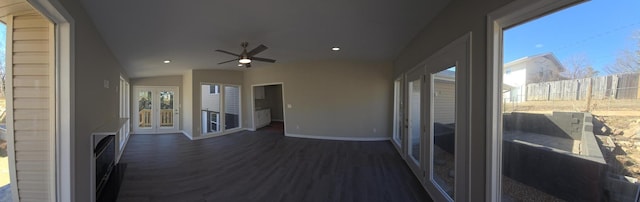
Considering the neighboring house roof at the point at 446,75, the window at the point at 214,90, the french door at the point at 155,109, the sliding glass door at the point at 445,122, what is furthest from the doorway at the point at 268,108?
the neighboring house roof at the point at 446,75

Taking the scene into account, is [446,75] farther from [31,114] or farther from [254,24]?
[31,114]

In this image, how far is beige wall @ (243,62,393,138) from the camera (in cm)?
696

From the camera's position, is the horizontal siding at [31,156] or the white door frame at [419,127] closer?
the horizontal siding at [31,156]

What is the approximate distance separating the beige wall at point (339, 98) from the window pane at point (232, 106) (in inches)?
89.4

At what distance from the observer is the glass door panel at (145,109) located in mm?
8961

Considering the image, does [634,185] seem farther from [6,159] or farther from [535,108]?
[6,159]

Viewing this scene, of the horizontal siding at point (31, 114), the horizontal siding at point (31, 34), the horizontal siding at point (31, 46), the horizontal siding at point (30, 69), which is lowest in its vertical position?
the horizontal siding at point (31, 114)

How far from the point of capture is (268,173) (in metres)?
4.04

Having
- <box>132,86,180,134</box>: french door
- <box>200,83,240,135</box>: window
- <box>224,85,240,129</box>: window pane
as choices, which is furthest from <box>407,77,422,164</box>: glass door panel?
<box>132,86,180,134</box>: french door

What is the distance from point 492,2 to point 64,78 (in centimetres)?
326

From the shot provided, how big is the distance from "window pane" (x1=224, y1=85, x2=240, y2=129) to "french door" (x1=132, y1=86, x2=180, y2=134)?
2.03m

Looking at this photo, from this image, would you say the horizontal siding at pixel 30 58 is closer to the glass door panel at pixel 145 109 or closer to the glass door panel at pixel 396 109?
the glass door panel at pixel 396 109

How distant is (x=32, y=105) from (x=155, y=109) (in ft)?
27.6

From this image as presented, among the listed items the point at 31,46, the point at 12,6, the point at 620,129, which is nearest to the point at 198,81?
the point at 31,46
